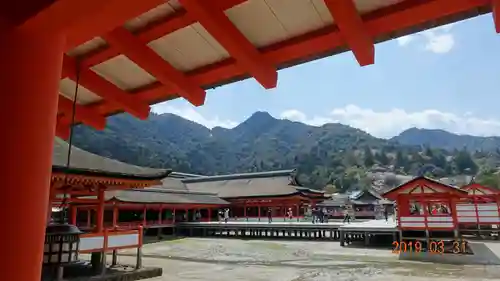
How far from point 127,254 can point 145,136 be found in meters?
100

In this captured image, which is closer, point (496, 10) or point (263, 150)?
point (496, 10)

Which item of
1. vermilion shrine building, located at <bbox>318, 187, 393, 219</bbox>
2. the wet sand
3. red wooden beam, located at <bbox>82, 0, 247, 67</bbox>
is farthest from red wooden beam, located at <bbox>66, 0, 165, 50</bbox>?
vermilion shrine building, located at <bbox>318, 187, 393, 219</bbox>

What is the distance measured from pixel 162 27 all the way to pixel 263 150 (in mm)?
141340

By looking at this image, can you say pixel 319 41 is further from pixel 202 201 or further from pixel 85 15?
pixel 202 201

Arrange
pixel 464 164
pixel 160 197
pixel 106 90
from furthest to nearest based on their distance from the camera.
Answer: pixel 464 164 → pixel 160 197 → pixel 106 90

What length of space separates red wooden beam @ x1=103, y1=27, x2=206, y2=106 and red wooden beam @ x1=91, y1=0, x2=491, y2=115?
10 cm

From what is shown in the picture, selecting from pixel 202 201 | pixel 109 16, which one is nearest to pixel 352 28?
pixel 109 16

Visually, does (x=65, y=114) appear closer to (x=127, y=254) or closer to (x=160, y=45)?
(x=160, y=45)

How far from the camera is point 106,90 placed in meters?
3.64

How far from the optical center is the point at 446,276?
11.6m

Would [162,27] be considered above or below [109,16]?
above

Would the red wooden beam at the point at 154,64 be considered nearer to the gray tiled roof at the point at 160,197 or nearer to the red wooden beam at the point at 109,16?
the red wooden beam at the point at 109,16

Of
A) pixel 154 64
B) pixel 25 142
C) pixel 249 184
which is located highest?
pixel 249 184

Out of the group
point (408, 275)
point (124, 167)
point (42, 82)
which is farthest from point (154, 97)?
point (408, 275)
